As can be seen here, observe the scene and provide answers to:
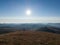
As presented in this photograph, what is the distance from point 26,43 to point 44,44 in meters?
2.10

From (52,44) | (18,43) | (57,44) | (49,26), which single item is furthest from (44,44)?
(49,26)

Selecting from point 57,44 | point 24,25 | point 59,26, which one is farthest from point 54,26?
point 57,44

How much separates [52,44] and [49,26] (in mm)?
10971

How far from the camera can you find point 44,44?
1036cm

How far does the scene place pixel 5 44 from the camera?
10.5 meters

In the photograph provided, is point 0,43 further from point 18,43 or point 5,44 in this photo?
point 18,43

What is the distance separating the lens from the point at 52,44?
34.2ft

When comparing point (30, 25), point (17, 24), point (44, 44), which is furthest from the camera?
point (30, 25)

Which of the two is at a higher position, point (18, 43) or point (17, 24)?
point (17, 24)

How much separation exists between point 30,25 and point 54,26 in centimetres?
576

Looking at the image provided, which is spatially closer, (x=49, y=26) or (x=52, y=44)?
(x=52, y=44)

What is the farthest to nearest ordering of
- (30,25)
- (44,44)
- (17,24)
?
1. (30,25)
2. (17,24)
3. (44,44)

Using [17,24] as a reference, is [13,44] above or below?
below

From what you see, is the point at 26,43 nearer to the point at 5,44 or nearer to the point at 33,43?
the point at 33,43
